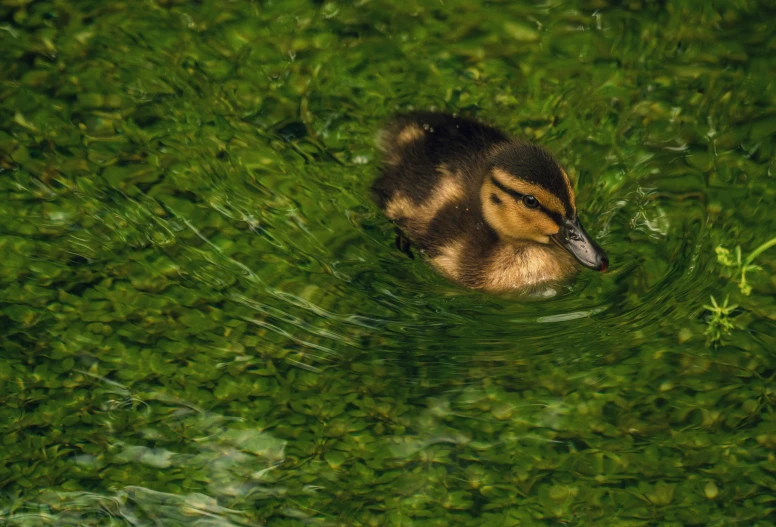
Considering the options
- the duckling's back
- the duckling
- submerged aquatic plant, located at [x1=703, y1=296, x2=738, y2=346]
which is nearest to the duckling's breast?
the duckling

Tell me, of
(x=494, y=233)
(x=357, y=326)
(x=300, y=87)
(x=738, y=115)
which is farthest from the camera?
(x=300, y=87)

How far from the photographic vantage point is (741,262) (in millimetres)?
3436

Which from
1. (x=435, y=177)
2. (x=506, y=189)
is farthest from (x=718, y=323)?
(x=435, y=177)

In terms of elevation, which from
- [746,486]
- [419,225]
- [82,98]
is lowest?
[746,486]

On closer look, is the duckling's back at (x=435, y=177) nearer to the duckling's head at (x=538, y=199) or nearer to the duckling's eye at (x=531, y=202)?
the duckling's head at (x=538, y=199)

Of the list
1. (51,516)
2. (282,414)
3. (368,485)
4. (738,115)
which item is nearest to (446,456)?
(368,485)

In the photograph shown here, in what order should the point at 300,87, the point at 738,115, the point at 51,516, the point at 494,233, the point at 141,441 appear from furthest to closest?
1. the point at 300,87
2. the point at 738,115
3. the point at 494,233
4. the point at 141,441
5. the point at 51,516

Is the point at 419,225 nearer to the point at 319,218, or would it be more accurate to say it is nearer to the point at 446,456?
the point at 319,218

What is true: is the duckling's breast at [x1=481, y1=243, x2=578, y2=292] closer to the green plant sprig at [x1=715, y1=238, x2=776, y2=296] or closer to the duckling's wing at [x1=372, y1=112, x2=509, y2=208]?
the duckling's wing at [x1=372, y1=112, x2=509, y2=208]

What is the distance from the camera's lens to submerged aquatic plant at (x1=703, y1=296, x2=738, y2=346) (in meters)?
3.25

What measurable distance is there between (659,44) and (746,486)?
2.07 m

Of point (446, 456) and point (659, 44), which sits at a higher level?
point (659, 44)

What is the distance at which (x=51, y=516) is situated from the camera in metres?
2.73

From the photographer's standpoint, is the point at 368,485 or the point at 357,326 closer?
the point at 368,485
